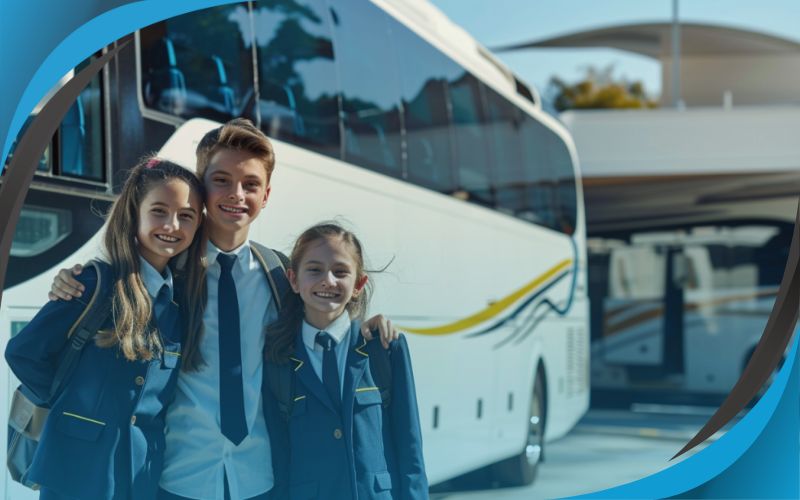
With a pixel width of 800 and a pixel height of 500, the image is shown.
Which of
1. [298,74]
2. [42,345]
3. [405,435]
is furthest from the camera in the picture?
[298,74]

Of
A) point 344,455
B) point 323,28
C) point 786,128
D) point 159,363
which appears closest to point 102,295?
point 159,363

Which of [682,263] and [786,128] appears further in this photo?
[682,263]

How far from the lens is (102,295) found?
3.48 m

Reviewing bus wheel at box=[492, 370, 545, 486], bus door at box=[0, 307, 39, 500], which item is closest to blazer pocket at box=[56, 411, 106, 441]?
bus door at box=[0, 307, 39, 500]

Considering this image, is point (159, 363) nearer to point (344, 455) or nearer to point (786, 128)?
point (344, 455)

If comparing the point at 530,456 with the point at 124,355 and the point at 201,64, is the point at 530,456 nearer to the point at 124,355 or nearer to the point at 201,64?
the point at 124,355

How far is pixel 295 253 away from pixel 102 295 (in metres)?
0.70

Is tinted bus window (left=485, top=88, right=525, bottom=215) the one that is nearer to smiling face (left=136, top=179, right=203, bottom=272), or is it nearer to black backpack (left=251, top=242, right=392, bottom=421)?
black backpack (left=251, top=242, right=392, bottom=421)

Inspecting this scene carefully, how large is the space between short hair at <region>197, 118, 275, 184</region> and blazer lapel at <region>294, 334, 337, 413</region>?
25.1 inches

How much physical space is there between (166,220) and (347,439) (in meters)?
1.02

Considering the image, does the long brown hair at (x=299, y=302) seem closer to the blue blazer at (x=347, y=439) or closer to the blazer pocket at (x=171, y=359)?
the blue blazer at (x=347, y=439)

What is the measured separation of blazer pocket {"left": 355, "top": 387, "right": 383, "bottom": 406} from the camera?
12.0ft

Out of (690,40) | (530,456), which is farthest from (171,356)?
(690,40)

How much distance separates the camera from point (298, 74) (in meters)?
4.11
